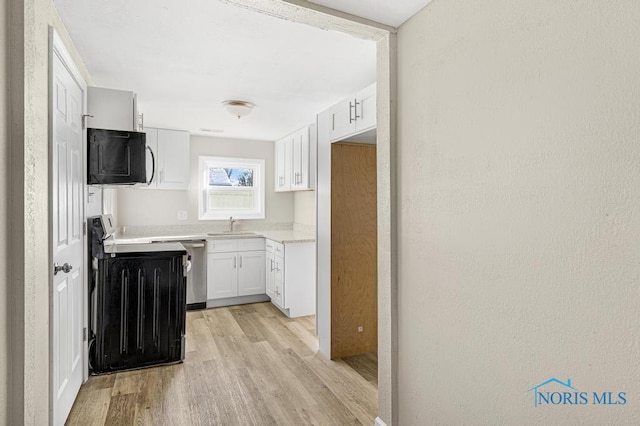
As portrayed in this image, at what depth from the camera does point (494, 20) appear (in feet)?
4.17

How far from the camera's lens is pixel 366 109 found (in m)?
2.52

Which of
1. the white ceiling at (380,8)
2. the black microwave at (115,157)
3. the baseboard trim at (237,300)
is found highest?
the white ceiling at (380,8)

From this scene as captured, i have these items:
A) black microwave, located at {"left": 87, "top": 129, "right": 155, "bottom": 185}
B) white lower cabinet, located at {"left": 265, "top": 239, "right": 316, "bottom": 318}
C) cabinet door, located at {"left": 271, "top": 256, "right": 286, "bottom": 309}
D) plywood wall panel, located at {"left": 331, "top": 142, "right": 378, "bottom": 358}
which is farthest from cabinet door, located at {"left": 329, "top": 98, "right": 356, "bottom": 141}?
cabinet door, located at {"left": 271, "top": 256, "right": 286, "bottom": 309}

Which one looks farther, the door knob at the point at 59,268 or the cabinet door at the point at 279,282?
the cabinet door at the point at 279,282

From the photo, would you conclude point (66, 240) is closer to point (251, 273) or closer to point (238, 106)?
point (238, 106)

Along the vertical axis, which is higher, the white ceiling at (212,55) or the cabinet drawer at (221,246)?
the white ceiling at (212,55)

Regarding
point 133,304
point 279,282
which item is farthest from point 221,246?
point 133,304

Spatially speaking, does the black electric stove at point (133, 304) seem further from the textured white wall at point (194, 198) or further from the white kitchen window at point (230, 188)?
the white kitchen window at point (230, 188)

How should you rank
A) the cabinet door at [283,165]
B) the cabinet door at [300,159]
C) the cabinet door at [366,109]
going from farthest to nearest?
the cabinet door at [283,165]
the cabinet door at [300,159]
the cabinet door at [366,109]

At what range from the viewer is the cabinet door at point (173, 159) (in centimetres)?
457

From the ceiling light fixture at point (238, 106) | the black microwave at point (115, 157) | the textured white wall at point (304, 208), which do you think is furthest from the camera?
the textured white wall at point (304, 208)

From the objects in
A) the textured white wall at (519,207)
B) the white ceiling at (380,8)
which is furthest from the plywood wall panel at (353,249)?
the white ceiling at (380,8)

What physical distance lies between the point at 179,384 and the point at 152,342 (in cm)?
47

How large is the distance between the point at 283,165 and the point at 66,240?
125 inches
